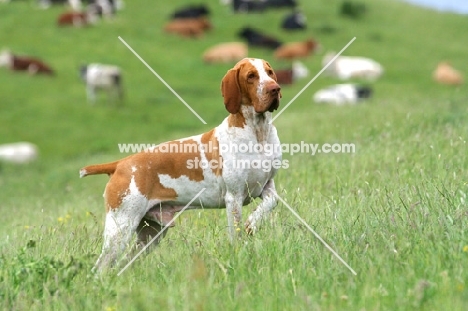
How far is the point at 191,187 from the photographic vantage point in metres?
6.81

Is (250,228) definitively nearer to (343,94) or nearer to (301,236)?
(301,236)

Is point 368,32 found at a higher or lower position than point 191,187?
lower

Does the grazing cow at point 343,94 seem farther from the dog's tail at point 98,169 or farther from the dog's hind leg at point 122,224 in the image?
the dog's hind leg at point 122,224

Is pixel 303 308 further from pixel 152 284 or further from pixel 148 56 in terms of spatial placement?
pixel 148 56

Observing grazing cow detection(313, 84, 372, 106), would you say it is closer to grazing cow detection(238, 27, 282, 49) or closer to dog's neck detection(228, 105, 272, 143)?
grazing cow detection(238, 27, 282, 49)

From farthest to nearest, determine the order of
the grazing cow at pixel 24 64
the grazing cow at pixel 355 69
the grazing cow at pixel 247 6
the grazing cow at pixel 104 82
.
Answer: the grazing cow at pixel 247 6 → the grazing cow at pixel 355 69 → the grazing cow at pixel 24 64 → the grazing cow at pixel 104 82

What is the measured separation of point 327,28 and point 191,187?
3336 centimetres

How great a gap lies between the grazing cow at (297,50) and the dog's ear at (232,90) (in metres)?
28.7

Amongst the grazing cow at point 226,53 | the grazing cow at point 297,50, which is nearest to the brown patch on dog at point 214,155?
the grazing cow at point 226,53

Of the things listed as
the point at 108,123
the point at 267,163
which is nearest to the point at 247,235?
the point at 267,163

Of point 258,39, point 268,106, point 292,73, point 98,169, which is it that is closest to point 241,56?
Answer: point 258,39

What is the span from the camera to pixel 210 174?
675cm

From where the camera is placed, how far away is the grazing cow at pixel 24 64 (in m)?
30.3

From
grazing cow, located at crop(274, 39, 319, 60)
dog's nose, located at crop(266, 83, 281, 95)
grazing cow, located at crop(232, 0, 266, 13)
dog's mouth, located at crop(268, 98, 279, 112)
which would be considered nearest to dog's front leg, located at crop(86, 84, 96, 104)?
grazing cow, located at crop(274, 39, 319, 60)
